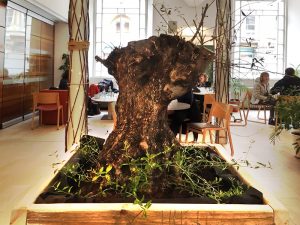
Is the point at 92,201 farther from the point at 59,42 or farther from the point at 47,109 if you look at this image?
the point at 59,42

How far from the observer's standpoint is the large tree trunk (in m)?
1.50

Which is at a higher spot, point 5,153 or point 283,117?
point 283,117

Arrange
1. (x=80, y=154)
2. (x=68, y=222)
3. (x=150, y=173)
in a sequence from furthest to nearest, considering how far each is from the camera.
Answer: (x=80, y=154), (x=150, y=173), (x=68, y=222)

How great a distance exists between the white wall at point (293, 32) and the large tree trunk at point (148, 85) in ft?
38.0

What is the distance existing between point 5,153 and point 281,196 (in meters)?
4.08

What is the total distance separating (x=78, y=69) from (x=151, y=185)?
2162 millimetres

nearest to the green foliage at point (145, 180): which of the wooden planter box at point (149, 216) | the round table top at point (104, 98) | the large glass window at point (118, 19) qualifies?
the wooden planter box at point (149, 216)

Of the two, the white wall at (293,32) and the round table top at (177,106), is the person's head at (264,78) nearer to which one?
the white wall at (293,32)

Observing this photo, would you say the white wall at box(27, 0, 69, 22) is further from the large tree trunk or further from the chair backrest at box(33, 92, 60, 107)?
the large tree trunk

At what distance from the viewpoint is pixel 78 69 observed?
3383 mm

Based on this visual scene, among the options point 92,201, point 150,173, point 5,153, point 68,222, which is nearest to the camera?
point 68,222

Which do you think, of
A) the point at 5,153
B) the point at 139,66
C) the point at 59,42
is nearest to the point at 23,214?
the point at 139,66

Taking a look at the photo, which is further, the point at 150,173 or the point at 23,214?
the point at 150,173

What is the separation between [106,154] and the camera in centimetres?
162
